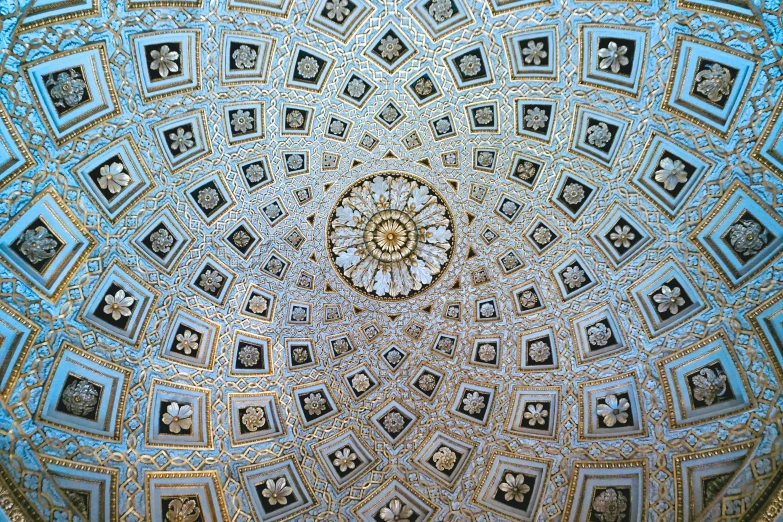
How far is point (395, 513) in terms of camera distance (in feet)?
62.0

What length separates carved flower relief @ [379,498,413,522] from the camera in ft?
61.9

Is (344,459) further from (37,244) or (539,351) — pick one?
(37,244)

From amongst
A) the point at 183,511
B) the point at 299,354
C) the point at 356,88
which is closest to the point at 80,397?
the point at 183,511

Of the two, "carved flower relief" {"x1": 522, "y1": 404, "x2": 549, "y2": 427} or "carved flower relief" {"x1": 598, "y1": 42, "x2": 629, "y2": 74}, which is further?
"carved flower relief" {"x1": 522, "y1": 404, "x2": 549, "y2": 427}

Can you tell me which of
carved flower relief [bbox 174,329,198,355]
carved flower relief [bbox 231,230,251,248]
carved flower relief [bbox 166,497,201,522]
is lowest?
carved flower relief [bbox 166,497,201,522]

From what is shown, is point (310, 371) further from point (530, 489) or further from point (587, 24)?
point (587, 24)

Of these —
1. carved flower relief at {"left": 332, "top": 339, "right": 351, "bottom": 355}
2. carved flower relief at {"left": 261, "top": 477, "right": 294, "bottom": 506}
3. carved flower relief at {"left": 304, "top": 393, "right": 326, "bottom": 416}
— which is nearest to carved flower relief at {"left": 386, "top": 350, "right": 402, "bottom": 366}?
carved flower relief at {"left": 332, "top": 339, "right": 351, "bottom": 355}

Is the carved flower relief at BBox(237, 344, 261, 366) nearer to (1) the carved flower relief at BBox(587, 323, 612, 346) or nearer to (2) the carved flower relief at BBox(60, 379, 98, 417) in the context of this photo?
(2) the carved flower relief at BBox(60, 379, 98, 417)

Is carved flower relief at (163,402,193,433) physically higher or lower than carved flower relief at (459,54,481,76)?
lower

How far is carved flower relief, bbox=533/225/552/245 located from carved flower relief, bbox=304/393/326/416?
980 centimetres

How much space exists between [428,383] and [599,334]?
21.4ft

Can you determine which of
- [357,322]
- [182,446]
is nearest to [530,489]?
[357,322]

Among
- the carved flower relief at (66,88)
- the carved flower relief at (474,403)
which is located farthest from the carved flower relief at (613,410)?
the carved flower relief at (66,88)

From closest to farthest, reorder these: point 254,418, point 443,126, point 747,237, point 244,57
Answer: point 747,237
point 244,57
point 443,126
point 254,418
